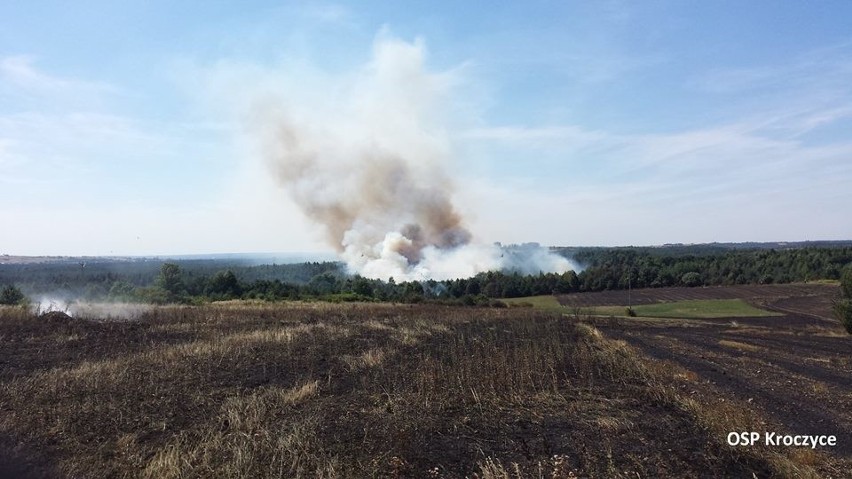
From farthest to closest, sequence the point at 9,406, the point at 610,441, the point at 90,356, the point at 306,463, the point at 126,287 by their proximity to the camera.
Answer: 1. the point at 126,287
2. the point at 90,356
3. the point at 9,406
4. the point at 610,441
5. the point at 306,463

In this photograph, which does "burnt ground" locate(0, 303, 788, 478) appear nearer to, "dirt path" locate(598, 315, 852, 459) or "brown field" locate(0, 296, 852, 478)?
"brown field" locate(0, 296, 852, 478)

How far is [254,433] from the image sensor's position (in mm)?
9930

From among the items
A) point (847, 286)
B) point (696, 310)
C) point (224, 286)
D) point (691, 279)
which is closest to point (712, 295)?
point (696, 310)

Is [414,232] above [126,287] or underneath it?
above

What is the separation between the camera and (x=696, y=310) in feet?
202

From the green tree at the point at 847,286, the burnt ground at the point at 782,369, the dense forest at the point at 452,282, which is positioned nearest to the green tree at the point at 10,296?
the dense forest at the point at 452,282

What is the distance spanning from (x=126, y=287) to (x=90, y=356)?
40764 millimetres

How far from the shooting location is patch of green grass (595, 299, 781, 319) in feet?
188

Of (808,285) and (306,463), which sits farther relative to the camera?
(808,285)

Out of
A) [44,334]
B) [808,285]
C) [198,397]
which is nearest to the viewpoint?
[198,397]

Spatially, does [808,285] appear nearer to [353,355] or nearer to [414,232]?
[414,232]

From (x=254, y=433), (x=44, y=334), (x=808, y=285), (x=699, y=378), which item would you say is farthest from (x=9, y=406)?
(x=808, y=285)

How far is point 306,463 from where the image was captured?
8430 millimetres

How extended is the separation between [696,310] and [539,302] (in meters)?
20.7
